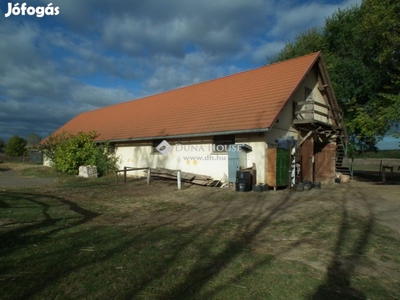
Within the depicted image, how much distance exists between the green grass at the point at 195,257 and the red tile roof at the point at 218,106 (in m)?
6.16

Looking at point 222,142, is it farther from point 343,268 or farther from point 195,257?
point 343,268

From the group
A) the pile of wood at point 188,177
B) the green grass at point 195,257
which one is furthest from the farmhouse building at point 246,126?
the green grass at point 195,257

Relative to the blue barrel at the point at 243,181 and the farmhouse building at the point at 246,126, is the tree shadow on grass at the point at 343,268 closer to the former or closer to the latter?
the blue barrel at the point at 243,181

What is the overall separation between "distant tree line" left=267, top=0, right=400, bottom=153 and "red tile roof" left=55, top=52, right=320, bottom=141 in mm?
4386

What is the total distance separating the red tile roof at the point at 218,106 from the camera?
40.3 feet

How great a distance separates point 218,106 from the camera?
48.2ft

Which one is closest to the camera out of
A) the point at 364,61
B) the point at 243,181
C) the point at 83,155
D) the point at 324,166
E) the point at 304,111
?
the point at 243,181

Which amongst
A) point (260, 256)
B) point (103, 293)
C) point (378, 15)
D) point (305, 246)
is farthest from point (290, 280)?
point (378, 15)

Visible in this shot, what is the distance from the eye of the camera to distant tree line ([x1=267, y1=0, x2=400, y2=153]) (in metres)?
14.3

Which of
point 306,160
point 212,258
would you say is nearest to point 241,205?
point 212,258

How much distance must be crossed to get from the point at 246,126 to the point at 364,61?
46.0 feet

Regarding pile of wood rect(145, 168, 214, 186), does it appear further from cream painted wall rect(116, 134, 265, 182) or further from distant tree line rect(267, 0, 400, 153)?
distant tree line rect(267, 0, 400, 153)

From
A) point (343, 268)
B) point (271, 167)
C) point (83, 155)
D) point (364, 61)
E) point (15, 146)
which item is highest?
point (364, 61)

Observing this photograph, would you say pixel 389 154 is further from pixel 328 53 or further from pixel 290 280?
pixel 290 280
